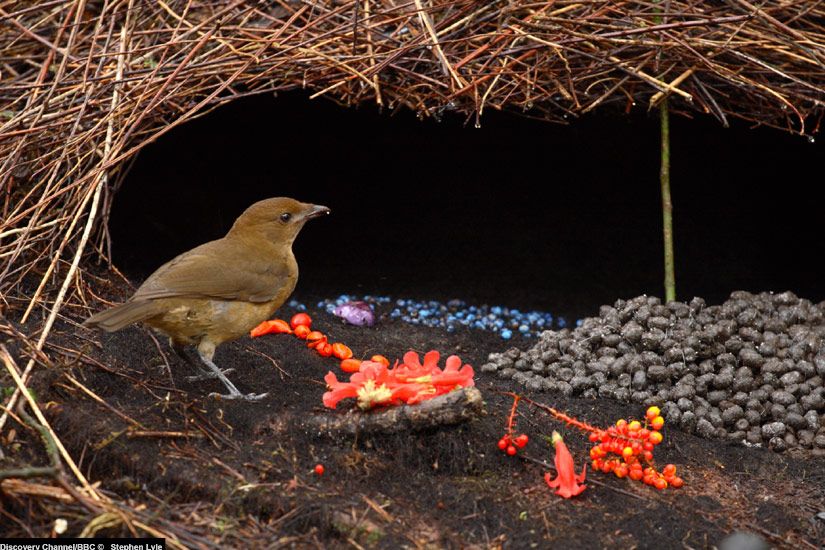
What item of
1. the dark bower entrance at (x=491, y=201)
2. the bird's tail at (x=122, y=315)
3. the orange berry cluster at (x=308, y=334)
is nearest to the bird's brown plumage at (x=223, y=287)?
the bird's tail at (x=122, y=315)

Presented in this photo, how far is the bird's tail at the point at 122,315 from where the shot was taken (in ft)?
11.4

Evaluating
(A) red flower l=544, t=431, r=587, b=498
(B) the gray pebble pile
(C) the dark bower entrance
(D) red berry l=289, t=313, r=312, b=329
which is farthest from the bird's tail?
(C) the dark bower entrance

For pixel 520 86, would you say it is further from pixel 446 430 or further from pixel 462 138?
pixel 446 430

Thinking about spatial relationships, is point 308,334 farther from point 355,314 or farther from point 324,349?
point 355,314

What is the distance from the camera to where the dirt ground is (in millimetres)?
2811

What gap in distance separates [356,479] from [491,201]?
353cm

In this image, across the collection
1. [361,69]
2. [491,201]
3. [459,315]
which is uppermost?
[361,69]

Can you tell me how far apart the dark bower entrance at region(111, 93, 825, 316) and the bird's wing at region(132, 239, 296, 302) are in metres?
1.92

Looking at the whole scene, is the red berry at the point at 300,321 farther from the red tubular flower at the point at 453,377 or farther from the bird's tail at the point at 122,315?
the red tubular flower at the point at 453,377

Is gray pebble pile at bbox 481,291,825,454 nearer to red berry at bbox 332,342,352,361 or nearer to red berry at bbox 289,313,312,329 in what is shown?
red berry at bbox 332,342,352,361

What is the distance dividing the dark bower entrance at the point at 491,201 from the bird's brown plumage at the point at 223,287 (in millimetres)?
1806

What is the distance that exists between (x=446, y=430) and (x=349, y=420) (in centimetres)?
34

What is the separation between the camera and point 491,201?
6332 millimetres

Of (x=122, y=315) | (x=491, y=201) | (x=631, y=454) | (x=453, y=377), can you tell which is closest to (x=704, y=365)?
(x=631, y=454)
